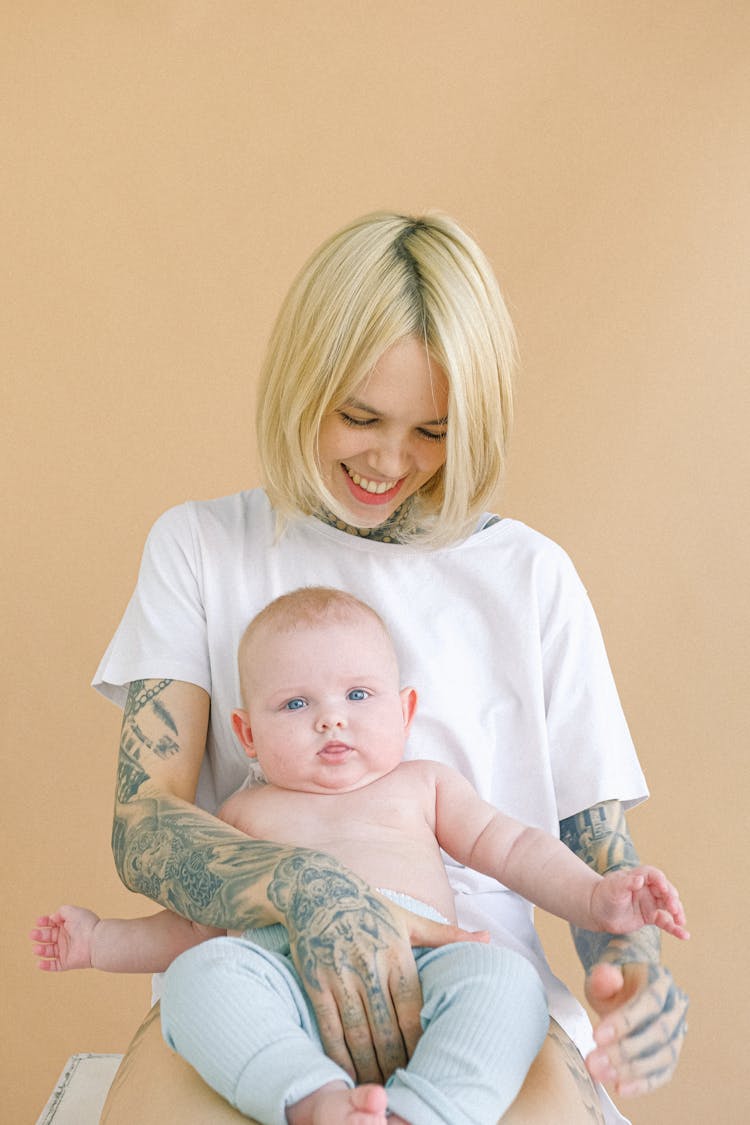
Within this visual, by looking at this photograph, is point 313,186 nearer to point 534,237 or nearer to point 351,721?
point 534,237

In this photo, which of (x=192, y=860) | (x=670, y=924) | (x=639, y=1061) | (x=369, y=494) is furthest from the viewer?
(x=369, y=494)

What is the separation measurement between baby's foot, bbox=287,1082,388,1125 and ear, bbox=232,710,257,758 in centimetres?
60

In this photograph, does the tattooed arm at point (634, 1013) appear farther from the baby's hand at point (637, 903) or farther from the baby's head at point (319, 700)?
the baby's head at point (319, 700)

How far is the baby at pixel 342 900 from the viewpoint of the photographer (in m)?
1.23

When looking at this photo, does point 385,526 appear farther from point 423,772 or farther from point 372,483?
point 423,772

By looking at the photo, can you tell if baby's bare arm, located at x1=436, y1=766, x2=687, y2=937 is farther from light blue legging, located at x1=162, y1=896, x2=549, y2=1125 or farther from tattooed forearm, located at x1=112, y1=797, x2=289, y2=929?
tattooed forearm, located at x1=112, y1=797, x2=289, y2=929

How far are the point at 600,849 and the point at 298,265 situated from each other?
1841mm

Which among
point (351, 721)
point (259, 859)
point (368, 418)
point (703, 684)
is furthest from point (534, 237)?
point (259, 859)

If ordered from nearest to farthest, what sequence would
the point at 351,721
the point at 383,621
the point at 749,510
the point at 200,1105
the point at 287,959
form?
the point at 200,1105 < the point at 287,959 < the point at 351,721 < the point at 383,621 < the point at 749,510

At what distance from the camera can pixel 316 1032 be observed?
135cm

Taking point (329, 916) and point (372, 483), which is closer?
point (329, 916)

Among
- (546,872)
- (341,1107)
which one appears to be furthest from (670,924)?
(341,1107)

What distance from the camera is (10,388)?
3162 millimetres

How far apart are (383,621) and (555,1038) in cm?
60
